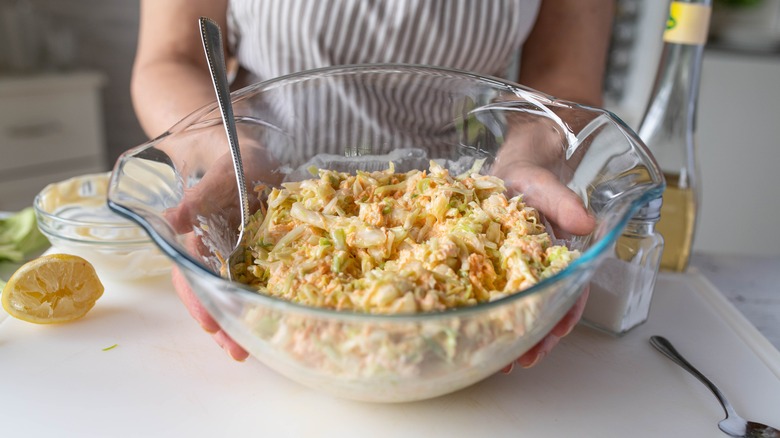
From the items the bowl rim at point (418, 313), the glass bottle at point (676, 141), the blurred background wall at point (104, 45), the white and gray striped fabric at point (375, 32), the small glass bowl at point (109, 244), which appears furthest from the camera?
the blurred background wall at point (104, 45)

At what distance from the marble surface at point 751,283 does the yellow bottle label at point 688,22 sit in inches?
15.2

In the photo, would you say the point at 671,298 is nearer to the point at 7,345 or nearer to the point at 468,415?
the point at 468,415

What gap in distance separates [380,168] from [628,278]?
1.15 feet

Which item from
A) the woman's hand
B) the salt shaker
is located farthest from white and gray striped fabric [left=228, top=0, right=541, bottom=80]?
the woman's hand

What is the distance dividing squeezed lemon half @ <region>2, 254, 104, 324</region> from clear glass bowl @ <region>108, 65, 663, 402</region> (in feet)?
0.61

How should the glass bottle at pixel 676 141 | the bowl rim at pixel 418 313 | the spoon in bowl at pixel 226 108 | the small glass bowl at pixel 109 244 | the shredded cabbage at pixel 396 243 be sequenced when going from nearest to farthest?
the bowl rim at pixel 418 313, the shredded cabbage at pixel 396 243, the spoon in bowl at pixel 226 108, the small glass bowl at pixel 109 244, the glass bottle at pixel 676 141

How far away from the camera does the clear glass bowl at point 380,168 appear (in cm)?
52

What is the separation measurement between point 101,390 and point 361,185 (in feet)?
1.21

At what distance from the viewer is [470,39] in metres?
1.18

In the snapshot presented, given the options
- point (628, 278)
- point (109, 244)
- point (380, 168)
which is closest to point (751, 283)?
point (628, 278)

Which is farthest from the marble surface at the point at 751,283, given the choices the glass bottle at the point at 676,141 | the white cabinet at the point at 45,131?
the white cabinet at the point at 45,131

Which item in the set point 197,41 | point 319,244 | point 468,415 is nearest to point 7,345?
point 319,244

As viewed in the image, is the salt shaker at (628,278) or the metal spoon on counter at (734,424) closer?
the metal spoon on counter at (734,424)

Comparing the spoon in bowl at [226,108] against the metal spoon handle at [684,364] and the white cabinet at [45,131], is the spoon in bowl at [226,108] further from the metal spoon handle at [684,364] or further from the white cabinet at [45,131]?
the white cabinet at [45,131]
